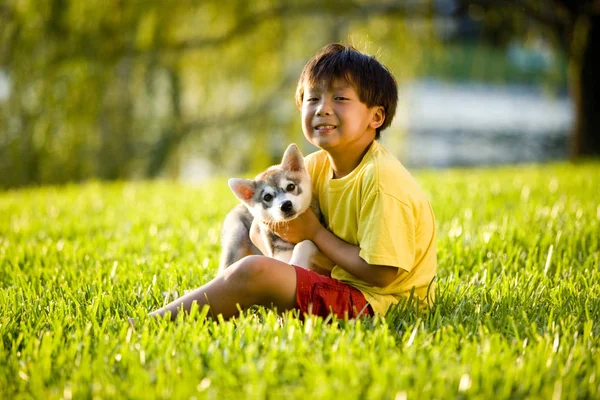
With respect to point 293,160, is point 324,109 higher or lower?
higher

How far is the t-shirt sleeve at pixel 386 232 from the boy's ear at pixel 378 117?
16.6 inches

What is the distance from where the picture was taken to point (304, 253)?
3.00 meters

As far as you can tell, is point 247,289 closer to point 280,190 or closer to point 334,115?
point 280,190

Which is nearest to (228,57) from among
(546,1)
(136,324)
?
(546,1)

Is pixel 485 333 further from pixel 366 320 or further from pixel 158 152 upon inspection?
pixel 158 152

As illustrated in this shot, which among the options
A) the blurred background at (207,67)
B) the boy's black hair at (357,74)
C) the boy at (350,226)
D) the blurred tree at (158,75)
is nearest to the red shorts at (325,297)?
the boy at (350,226)

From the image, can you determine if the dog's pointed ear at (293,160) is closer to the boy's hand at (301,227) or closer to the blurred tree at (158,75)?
the boy's hand at (301,227)

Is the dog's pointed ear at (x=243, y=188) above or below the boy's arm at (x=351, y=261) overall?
above

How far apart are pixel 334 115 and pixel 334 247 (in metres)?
0.56

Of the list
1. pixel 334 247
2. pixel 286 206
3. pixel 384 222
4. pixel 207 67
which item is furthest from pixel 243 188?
pixel 207 67

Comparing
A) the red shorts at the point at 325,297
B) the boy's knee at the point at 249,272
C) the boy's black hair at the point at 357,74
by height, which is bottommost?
the red shorts at the point at 325,297

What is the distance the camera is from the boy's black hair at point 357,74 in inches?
114

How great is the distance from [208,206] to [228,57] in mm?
3842

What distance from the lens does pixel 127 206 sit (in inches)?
263
